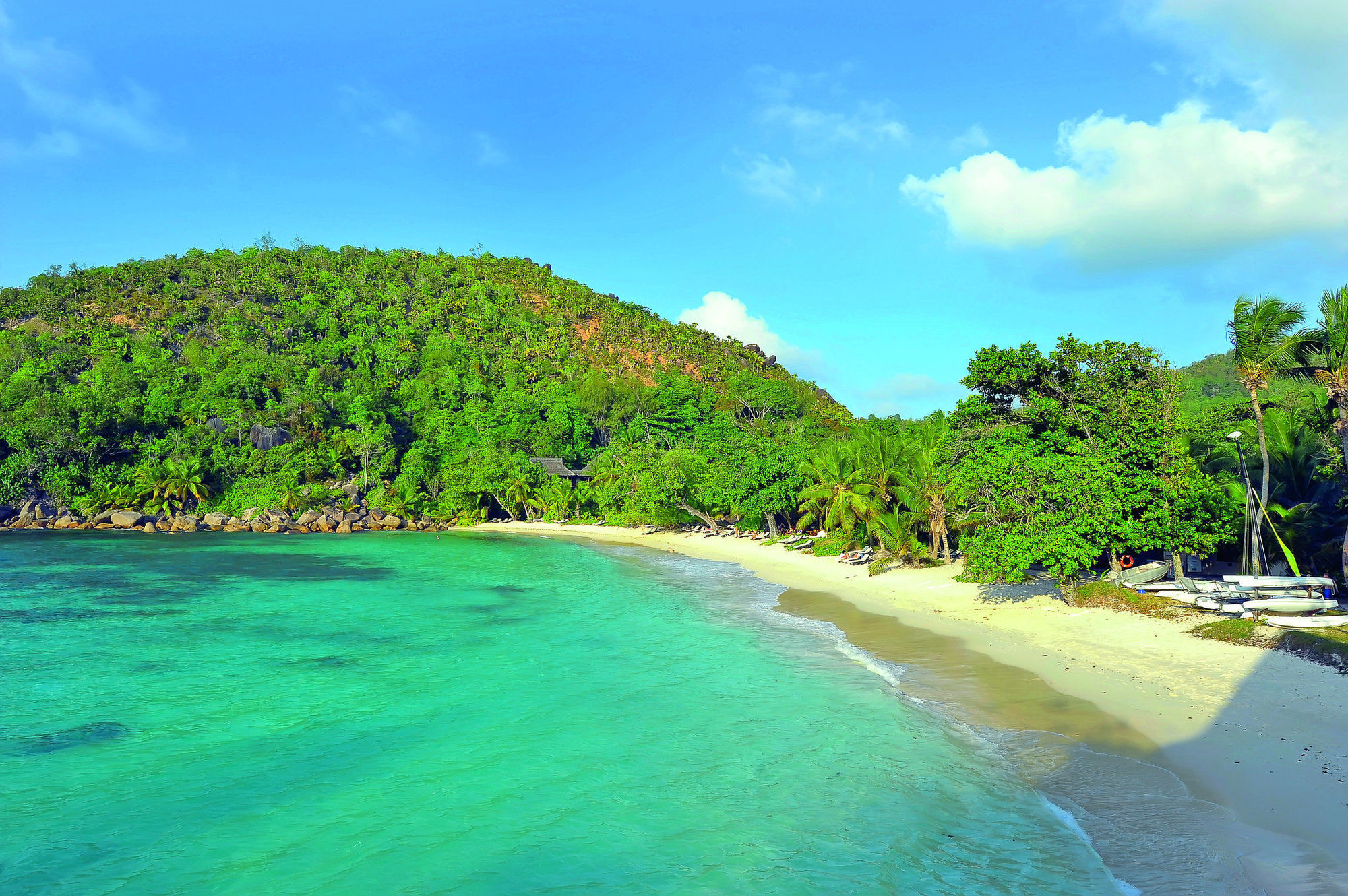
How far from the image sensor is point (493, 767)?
11.2 metres

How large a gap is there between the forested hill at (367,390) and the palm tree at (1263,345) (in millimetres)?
22603

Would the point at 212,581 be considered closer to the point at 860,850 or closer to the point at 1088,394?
the point at 860,850

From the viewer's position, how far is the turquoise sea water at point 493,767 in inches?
319

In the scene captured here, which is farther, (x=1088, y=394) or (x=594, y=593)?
(x=594, y=593)

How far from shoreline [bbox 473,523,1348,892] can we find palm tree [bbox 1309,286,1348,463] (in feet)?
19.7

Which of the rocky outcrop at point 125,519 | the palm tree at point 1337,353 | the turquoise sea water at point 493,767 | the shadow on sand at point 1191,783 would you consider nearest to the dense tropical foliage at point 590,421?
the palm tree at point 1337,353

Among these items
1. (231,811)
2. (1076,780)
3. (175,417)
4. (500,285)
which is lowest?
(231,811)

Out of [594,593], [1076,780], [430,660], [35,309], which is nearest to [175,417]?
[35,309]

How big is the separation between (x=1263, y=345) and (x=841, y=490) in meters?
16.0

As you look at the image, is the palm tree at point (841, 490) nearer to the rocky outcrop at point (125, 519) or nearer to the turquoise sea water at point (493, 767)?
the turquoise sea water at point (493, 767)

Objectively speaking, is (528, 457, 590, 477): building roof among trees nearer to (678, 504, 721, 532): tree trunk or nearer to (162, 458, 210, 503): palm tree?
(678, 504, 721, 532): tree trunk

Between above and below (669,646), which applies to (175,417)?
above

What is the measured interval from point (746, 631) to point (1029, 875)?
12.5 meters

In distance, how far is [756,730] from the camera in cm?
1206
